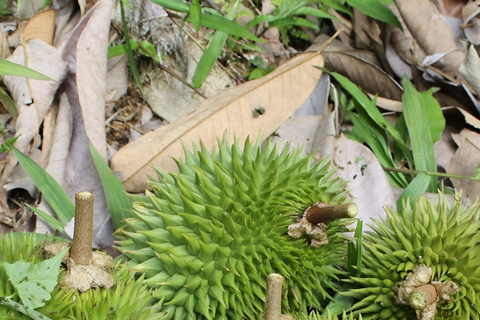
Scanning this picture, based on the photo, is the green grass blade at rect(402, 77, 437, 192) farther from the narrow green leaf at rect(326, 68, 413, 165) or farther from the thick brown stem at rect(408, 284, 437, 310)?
the thick brown stem at rect(408, 284, 437, 310)

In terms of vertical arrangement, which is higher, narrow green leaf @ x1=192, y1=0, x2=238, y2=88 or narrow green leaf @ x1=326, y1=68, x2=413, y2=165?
narrow green leaf @ x1=192, y1=0, x2=238, y2=88

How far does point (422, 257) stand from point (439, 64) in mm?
1807

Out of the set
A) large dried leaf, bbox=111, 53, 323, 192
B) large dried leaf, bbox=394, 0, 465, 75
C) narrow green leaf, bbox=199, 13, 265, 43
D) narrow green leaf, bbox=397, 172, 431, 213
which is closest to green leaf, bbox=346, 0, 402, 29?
large dried leaf, bbox=394, 0, 465, 75

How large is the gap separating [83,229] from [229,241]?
54 cm

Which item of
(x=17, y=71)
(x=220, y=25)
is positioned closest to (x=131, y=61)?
(x=220, y=25)

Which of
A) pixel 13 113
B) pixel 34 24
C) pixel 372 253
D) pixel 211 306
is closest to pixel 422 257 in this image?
pixel 372 253

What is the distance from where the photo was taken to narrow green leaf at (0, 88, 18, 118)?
2656 mm

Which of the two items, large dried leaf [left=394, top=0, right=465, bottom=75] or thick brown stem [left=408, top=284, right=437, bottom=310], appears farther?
large dried leaf [left=394, top=0, right=465, bottom=75]

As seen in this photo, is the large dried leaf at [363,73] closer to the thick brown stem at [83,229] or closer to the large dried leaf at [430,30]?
the large dried leaf at [430,30]

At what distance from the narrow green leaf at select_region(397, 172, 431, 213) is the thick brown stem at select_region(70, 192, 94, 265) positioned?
164 centimetres

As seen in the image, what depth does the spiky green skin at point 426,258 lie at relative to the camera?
1957 millimetres

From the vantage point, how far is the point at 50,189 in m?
2.37

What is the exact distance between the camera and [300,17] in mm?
3713

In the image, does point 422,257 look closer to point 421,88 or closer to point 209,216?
point 209,216
